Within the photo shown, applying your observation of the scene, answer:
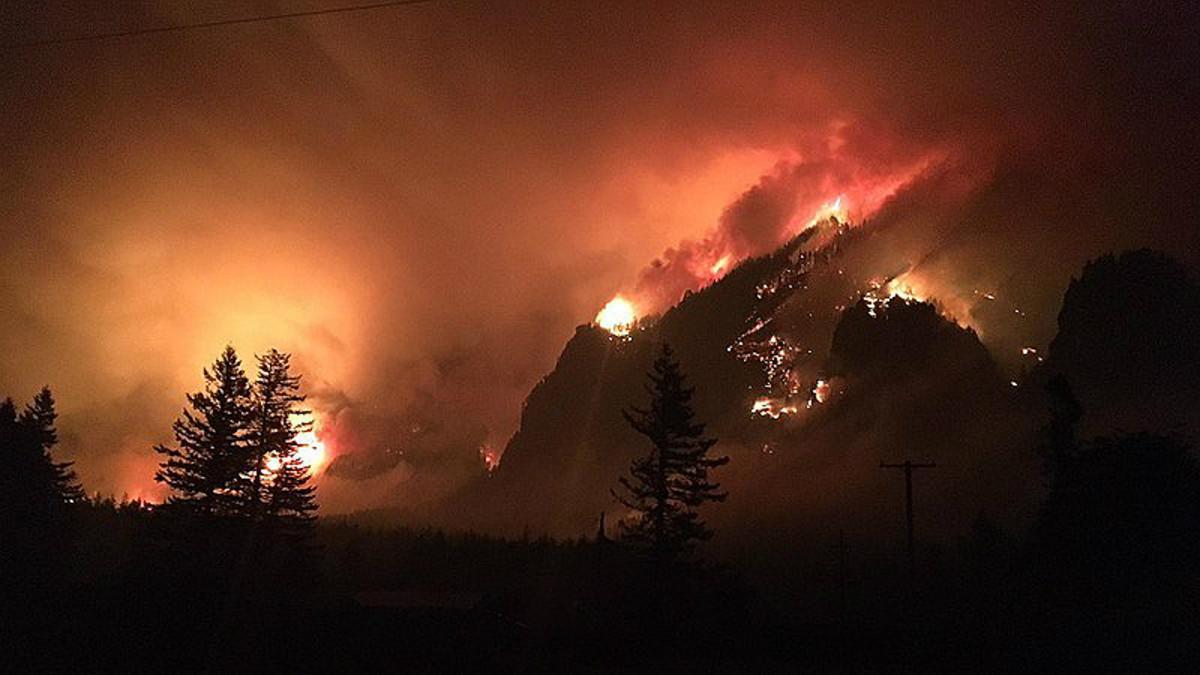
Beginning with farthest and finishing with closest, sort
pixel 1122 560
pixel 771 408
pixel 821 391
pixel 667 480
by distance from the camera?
pixel 771 408, pixel 821 391, pixel 667 480, pixel 1122 560

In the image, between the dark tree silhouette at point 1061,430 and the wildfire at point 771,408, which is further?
the wildfire at point 771,408

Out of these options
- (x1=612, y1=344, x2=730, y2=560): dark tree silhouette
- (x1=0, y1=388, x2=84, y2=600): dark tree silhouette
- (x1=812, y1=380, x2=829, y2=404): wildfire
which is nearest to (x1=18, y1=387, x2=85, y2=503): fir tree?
(x1=0, y1=388, x2=84, y2=600): dark tree silhouette

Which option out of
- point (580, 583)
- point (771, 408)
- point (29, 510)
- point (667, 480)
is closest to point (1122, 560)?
point (667, 480)

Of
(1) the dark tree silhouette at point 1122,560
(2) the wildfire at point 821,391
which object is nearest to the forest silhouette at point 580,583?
(1) the dark tree silhouette at point 1122,560

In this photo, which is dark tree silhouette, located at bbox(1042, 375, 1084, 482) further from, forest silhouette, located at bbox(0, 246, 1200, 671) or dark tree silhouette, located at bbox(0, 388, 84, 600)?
dark tree silhouette, located at bbox(0, 388, 84, 600)

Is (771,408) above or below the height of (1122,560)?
above

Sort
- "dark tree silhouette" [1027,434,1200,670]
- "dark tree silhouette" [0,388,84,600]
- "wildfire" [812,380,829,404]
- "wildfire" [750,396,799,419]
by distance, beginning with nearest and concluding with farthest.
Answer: "dark tree silhouette" [1027,434,1200,670] → "dark tree silhouette" [0,388,84,600] → "wildfire" [812,380,829,404] → "wildfire" [750,396,799,419]

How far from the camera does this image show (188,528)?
53531mm

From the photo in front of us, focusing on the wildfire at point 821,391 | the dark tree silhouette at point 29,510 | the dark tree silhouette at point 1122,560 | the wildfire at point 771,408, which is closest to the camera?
the dark tree silhouette at point 1122,560

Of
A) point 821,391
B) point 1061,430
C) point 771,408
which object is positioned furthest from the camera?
point 771,408

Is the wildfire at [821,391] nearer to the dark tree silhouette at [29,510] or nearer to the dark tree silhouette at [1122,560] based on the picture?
the dark tree silhouette at [1122,560]

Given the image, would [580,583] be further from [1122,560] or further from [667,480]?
[1122,560]

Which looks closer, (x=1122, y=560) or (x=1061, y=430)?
(x=1122, y=560)

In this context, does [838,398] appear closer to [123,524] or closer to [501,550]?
[501,550]
